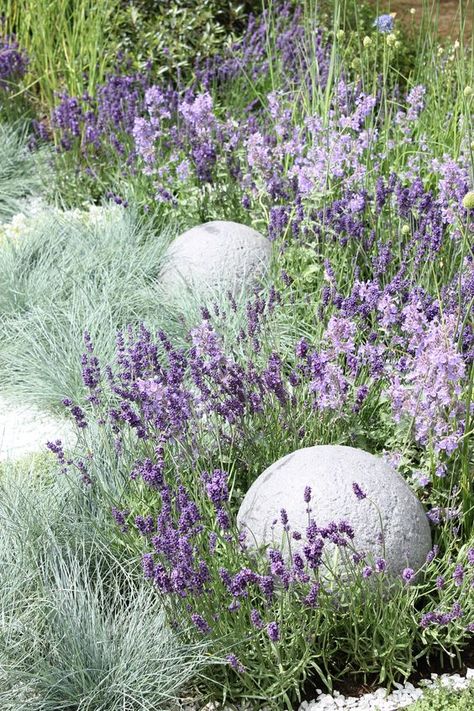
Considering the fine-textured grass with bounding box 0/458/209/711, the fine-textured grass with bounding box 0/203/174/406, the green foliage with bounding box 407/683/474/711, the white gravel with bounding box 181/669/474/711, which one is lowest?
the white gravel with bounding box 181/669/474/711

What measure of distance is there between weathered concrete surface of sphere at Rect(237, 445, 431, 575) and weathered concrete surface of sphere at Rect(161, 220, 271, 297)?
172 centimetres

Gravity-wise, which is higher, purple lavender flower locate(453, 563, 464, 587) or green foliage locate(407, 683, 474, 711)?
purple lavender flower locate(453, 563, 464, 587)

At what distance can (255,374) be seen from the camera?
134 inches

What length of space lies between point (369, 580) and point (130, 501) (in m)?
0.87

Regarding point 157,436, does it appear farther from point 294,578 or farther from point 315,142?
point 315,142

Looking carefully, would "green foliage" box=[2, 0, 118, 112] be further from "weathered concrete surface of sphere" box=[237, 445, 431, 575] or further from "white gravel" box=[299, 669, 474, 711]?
"white gravel" box=[299, 669, 474, 711]

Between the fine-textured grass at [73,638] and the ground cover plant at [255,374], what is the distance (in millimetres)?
26

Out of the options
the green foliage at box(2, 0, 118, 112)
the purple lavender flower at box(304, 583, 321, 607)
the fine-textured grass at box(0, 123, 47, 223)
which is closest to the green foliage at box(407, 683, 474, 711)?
the purple lavender flower at box(304, 583, 321, 607)

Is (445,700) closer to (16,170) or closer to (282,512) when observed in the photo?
(282,512)

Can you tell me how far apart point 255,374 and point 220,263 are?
1371mm

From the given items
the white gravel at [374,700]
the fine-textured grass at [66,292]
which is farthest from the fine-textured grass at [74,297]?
the white gravel at [374,700]

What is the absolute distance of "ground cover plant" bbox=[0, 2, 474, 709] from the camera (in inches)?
110

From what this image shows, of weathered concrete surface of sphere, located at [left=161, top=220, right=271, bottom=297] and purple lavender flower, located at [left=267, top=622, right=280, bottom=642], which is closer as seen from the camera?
purple lavender flower, located at [left=267, top=622, right=280, bottom=642]

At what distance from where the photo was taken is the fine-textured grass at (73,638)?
2697 mm
